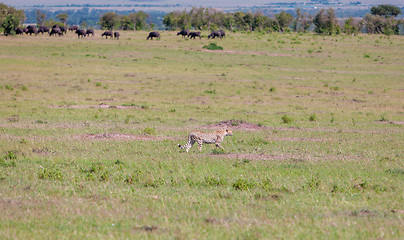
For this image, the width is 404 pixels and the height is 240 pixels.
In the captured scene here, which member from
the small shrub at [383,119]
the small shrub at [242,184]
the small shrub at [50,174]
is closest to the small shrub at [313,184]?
the small shrub at [242,184]

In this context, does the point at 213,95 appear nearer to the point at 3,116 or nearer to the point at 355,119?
the point at 355,119

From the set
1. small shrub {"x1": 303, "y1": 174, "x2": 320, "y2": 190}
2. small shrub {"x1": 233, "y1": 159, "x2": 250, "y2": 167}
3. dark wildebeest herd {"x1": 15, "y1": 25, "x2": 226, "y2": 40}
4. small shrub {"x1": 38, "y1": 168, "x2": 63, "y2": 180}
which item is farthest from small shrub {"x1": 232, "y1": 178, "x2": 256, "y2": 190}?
dark wildebeest herd {"x1": 15, "y1": 25, "x2": 226, "y2": 40}

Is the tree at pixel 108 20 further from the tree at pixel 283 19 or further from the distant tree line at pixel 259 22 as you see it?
the tree at pixel 283 19

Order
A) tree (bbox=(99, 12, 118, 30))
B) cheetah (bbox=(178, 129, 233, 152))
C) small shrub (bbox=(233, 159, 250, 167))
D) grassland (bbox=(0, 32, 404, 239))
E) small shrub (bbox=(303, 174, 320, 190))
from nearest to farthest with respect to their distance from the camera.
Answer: grassland (bbox=(0, 32, 404, 239)), small shrub (bbox=(303, 174, 320, 190)), small shrub (bbox=(233, 159, 250, 167)), cheetah (bbox=(178, 129, 233, 152)), tree (bbox=(99, 12, 118, 30))

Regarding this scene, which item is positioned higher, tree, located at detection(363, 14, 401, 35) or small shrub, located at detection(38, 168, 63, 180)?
small shrub, located at detection(38, 168, 63, 180)

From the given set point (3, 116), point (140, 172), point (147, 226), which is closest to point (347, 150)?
point (140, 172)

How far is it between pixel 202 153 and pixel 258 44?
160 ft

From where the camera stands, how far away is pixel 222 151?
45.9 feet

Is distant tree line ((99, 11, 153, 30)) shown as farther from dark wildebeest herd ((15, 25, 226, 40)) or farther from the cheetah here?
the cheetah

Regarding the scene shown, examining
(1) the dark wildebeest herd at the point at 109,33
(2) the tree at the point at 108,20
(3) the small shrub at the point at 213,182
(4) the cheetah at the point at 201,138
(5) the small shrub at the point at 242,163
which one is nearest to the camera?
(3) the small shrub at the point at 213,182

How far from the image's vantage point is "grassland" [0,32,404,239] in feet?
24.7

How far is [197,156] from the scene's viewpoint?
520 inches

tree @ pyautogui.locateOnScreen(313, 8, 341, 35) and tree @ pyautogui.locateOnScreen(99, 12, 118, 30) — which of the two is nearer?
tree @ pyautogui.locateOnScreen(313, 8, 341, 35)

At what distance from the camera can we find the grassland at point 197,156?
7.54 metres
